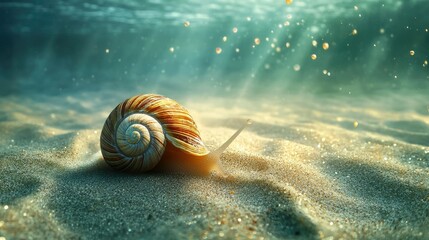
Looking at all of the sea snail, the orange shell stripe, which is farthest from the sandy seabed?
the orange shell stripe

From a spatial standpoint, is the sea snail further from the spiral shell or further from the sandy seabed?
the sandy seabed

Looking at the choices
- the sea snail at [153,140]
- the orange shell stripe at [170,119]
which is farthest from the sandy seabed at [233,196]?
the orange shell stripe at [170,119]

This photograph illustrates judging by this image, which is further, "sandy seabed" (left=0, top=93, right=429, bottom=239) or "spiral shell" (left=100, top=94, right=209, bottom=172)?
"spiral shell" (left=100, top=94, right=209, bottom=172)

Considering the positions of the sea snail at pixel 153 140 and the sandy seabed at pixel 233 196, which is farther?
the sea snail at pixel 153 140

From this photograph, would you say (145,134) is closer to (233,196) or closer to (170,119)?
(170,119)

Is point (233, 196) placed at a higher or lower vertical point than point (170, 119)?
lower

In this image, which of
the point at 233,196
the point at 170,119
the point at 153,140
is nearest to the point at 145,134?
the point at 153,140

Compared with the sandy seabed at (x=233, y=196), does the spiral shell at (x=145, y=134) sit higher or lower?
higher

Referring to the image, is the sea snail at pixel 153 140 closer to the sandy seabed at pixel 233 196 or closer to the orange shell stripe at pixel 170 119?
the orange shell stripe at pixel 170 119
